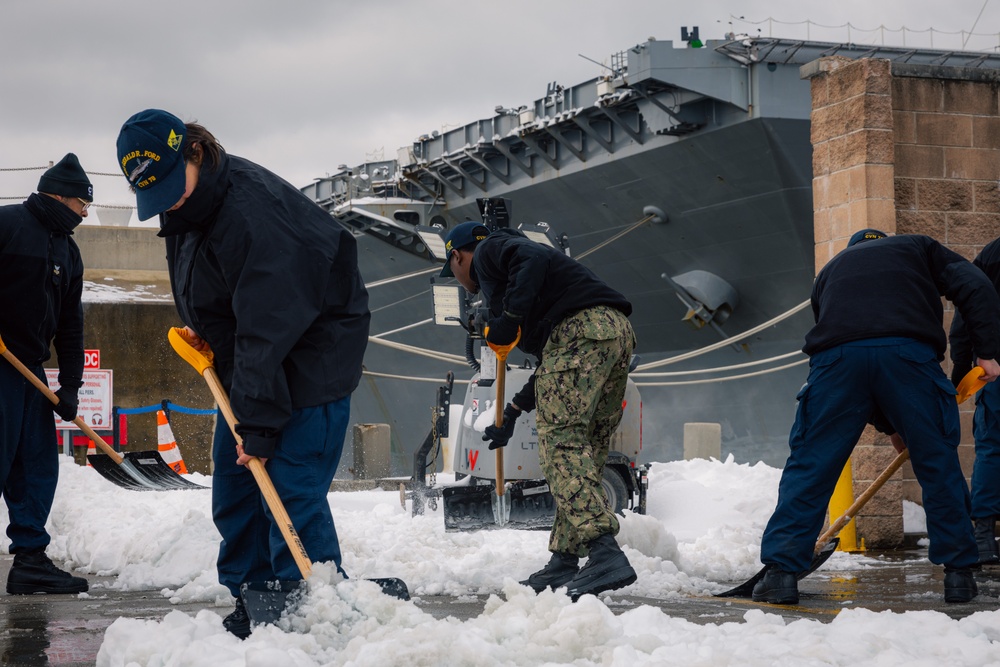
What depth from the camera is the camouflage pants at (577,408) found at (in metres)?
4.55

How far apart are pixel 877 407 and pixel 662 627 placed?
6.22 feet

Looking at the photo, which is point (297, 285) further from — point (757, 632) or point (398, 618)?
point (757, 632)

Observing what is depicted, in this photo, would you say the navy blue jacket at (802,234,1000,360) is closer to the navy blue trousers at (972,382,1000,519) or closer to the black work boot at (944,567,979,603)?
the black work boot at (944,567,979,603)

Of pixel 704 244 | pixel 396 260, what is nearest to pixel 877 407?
pixel 704 244

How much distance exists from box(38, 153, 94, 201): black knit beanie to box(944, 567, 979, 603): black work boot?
13.4 feet

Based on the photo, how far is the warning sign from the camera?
1048 centimetres

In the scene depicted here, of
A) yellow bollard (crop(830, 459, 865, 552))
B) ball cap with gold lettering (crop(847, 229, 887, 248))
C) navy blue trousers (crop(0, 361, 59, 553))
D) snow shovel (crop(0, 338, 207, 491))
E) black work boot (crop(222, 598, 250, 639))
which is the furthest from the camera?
yellow bollard (crop(830, 459, 865, 552))

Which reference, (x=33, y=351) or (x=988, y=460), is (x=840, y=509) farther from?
(x=33, y=351)

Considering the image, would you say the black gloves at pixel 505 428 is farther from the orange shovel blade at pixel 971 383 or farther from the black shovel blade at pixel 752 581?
the orange shovel blade at pixel 971 383

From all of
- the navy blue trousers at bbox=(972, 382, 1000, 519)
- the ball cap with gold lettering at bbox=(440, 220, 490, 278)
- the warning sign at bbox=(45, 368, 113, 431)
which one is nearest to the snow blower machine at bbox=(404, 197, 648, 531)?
the ball cap with gold lettering at bbox=(440, 220, 490, 278)

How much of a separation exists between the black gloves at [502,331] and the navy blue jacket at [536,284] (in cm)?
4

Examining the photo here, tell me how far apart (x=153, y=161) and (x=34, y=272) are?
2.14 metres

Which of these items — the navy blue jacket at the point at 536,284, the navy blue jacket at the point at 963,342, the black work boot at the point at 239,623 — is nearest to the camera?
the black work boot at the point at 239,623

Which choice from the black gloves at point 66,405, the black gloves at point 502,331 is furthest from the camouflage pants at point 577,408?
the black gloves at point 66,405
